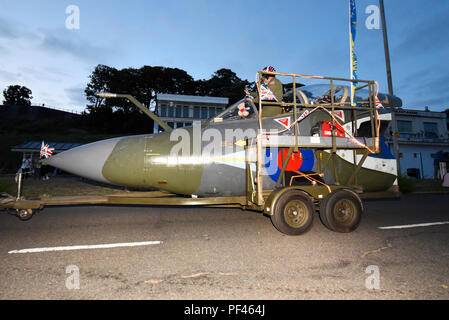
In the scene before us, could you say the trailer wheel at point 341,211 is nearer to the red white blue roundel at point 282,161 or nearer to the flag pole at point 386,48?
the red white blue roundel at point 282,161

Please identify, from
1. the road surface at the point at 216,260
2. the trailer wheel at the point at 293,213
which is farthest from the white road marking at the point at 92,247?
the trailer wheel at the point at 293,213

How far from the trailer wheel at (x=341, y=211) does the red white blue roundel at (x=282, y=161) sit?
0.82 m

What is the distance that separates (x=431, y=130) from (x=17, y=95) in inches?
3800

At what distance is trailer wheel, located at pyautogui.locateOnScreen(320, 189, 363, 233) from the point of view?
402 centimetres

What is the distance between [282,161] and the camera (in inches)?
178

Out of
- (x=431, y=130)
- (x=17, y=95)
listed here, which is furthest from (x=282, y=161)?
(x=17, y=95)

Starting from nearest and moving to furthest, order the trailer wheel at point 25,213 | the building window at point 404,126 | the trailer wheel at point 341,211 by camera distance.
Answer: the trailer wheel at point 341,211 → the trailer wheel at point 25,213 → the building window at point 404,126

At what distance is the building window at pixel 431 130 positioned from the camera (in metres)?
25.2

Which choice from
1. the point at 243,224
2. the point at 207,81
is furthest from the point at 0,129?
the point at 243,224

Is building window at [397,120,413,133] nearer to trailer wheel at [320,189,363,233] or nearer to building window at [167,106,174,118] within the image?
building window at [167,106,174,118]

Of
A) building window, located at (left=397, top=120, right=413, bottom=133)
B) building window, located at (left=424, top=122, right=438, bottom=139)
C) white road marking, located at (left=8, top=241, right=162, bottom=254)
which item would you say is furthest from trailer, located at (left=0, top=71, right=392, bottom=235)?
building window, located at (left=424, top=122, right=438, bottom=139)

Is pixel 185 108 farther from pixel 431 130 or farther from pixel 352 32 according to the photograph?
pixel 431 130

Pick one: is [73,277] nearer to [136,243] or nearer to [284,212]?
[136,243]

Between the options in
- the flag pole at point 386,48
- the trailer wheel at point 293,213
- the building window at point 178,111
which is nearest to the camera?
the trailer wheel at point 293,213
